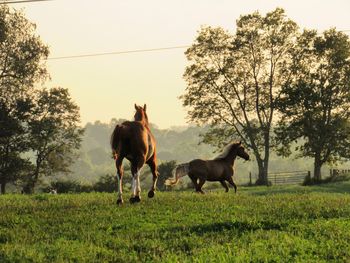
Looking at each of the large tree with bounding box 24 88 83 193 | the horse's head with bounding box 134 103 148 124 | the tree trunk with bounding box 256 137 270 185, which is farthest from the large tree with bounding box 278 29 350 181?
the horse's head with bounding box 134 103 148 124

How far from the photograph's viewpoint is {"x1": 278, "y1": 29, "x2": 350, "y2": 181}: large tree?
54.3 m

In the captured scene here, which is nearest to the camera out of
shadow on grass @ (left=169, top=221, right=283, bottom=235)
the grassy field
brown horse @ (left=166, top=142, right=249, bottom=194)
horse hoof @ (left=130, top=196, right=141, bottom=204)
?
the grassy field

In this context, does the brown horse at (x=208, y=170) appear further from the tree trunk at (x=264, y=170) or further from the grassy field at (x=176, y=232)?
the tree trunk at (x=264, y=170)

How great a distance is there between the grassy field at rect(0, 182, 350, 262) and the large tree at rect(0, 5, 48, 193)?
38.4 metres

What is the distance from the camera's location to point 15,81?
178 feet

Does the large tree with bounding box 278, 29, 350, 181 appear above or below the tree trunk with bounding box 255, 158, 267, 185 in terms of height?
above

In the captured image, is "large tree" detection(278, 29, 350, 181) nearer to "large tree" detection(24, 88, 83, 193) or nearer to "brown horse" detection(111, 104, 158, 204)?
"large tree" detection(24, 88, 83, 193)

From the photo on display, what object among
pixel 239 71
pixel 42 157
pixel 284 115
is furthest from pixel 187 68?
pixel 42 157

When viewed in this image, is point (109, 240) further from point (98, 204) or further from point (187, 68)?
point (187, 68)

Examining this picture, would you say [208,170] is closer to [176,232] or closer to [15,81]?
[176,232]

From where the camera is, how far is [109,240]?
429 inches

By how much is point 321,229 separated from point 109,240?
4870mm

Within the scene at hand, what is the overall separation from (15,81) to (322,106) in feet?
106

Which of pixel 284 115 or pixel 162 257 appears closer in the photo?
pixel 162 257
